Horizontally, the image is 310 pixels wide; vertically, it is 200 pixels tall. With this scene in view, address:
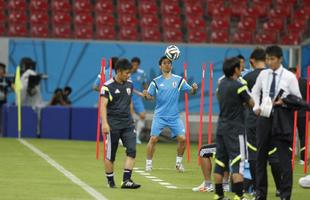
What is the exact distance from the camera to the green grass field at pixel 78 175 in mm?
13697

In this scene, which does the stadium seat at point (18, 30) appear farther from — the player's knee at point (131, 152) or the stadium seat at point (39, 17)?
the player's knee at point (131, 152)

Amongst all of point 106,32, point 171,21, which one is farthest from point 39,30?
point 171,21

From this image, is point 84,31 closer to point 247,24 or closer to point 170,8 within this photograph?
point 170,8

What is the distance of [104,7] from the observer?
33.0 meters

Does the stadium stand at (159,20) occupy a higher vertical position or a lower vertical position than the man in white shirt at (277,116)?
higher

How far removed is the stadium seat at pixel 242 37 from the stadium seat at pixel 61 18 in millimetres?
5210

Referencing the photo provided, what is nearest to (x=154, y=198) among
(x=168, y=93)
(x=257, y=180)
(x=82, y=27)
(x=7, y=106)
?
(x=257, y=180)

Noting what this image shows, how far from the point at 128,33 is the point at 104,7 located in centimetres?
153

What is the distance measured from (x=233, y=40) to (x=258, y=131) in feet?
65.5

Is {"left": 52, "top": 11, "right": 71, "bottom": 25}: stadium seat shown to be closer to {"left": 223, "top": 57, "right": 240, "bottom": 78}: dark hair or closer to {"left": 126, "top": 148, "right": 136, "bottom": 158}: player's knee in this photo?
{"left": 126, "top": 148, "right": 136, "bottom": 158}: player's knee

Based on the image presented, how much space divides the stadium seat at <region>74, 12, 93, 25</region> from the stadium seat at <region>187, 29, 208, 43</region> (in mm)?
3111

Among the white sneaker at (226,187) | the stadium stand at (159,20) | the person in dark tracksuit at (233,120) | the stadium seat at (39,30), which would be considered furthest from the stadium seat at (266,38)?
the person in dark tracksuit at (233,120)

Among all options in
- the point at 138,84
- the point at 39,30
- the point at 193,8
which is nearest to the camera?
the point at 138,84

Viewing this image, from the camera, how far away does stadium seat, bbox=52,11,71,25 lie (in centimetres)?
3219
